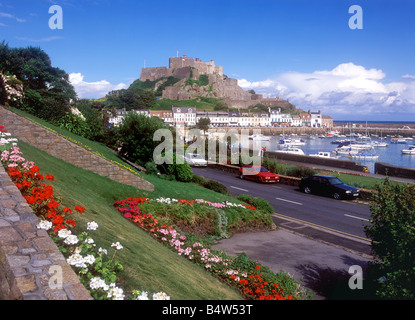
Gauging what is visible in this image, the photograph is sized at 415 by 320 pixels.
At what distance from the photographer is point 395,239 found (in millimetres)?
7137

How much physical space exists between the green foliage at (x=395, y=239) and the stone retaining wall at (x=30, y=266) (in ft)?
20.0

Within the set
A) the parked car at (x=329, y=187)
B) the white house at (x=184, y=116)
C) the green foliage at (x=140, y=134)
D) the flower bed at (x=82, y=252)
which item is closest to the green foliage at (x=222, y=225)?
the flower bed at (x=82, y=252)

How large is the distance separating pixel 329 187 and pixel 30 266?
74.6 ft

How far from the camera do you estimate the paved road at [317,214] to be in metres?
14.5

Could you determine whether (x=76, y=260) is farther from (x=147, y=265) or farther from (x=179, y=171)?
(x=179, y=171)

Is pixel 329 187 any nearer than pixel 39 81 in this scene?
Yes

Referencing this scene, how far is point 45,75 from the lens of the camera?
33.8m

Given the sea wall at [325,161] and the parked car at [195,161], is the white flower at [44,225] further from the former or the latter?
the sea wall at [325,161]

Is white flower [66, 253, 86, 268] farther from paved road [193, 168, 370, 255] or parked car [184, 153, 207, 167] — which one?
parked car [184, 153, 207, 167]

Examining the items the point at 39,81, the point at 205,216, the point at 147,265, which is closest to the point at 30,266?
the point at 147,265

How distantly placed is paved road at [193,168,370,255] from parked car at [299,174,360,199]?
0.49 meters

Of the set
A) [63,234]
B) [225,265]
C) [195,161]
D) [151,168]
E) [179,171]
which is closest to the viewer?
[63,234]

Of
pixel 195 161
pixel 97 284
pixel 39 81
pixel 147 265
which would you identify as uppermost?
pixel 39 81
